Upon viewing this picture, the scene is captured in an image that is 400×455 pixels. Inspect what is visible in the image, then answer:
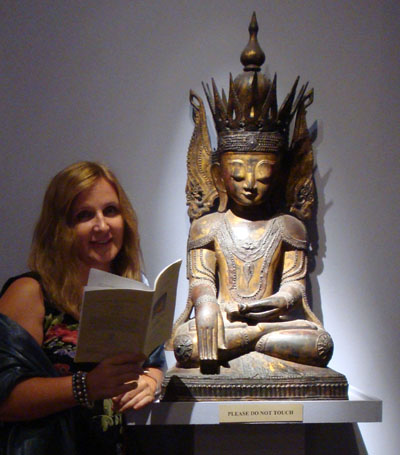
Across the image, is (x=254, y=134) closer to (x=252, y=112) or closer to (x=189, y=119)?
(x=252, y=112)

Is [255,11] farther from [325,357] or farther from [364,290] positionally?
[325,357]

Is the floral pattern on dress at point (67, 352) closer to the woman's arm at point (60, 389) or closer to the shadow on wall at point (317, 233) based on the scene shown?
the woman's arm at point (60, 389)

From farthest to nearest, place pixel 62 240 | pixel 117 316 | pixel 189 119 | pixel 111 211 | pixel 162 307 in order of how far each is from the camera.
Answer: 1. pixel 189 119
2. pixel 111 211
3. pixel 62 240
4. pixel 162 307
5. pixel 117 316

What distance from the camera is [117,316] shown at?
1680mm

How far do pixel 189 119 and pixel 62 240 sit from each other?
115 centimetres

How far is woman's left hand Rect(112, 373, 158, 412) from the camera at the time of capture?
6.30 ft

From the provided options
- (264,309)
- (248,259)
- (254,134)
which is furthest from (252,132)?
(264,309)

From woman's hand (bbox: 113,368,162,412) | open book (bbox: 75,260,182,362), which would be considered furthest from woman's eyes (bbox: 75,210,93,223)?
woman's hand (bbox: 113,368,162,412)

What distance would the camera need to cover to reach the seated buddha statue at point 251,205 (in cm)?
267

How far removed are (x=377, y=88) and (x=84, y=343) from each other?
78.9 inches

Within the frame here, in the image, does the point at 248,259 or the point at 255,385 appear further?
the point at 248,259

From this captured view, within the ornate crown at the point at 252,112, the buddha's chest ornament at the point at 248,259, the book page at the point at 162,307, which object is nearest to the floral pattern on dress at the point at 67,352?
the book page at the point at 162,307

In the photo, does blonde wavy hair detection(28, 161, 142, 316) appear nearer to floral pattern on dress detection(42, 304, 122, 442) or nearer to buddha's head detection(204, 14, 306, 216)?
floral pattern on dress detection(42, 304, 122, 442)

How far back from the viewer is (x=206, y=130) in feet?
9.56
